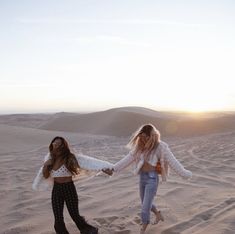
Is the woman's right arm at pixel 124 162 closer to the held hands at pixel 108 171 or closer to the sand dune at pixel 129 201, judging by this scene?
the held hands at pixel 108 171

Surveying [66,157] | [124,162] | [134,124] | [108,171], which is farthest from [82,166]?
[134,124]

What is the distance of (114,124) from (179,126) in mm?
4926

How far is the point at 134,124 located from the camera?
30875 millimetres

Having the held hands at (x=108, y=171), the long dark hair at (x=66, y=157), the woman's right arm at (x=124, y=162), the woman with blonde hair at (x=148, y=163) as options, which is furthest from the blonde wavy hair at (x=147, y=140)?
the long dark hair at (x=66, y=157)

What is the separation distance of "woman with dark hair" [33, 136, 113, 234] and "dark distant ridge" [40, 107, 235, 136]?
20.2 meters

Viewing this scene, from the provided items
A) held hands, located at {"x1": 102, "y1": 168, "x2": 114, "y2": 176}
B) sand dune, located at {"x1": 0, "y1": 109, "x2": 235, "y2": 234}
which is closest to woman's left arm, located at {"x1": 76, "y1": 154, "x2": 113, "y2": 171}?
held hands, located at {"x1": 102, "y1": 168, "x2": 114, "y2": 176}

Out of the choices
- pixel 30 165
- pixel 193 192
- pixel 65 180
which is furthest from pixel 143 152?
pixel 30 165

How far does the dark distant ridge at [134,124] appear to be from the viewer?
27.7 metres

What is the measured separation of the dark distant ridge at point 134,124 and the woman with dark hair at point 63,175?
66.4 feet

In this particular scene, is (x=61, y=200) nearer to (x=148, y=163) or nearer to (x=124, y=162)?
(x=124, y=162)

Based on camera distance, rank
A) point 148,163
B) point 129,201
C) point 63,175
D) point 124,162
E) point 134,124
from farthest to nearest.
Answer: point 134,124
point 129,201
point 124,162
point 148,163
point 63,175

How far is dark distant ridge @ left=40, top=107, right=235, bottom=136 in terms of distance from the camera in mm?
27734

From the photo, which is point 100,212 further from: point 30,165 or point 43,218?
point 30,165

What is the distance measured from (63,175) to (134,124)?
971 inches
